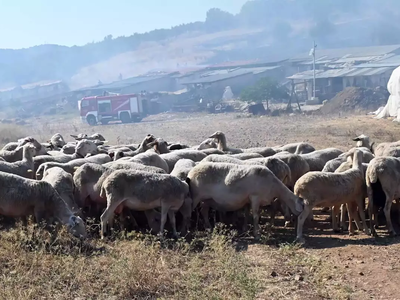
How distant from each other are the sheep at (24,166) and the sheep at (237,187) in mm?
3505

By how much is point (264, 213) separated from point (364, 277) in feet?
14.2

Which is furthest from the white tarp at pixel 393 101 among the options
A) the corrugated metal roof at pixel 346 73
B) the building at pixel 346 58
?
the building at pixel 346 58

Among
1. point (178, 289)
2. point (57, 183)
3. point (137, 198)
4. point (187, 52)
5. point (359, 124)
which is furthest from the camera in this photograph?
point (187, 52)

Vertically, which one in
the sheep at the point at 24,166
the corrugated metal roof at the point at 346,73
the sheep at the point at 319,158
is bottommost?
the corrugated metal roof at the point at 346,73

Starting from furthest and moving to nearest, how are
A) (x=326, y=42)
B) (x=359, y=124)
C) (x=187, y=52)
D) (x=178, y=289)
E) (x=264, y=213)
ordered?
1. (x=187, y=52)
2. (x=326, y=42)
3. (x=359, y=124)
4. (x=264, y=213)
5. (x=178, y=289)

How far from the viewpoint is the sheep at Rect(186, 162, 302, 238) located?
946 cm

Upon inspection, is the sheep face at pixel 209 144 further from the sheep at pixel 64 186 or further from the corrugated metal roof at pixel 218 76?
the corrugated metal roof at pixel 218 76

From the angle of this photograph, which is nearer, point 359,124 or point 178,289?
point 178,289

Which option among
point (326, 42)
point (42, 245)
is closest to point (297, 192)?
point (42, 245)

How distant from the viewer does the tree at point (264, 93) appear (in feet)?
172

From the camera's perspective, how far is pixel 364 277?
7.27 meters

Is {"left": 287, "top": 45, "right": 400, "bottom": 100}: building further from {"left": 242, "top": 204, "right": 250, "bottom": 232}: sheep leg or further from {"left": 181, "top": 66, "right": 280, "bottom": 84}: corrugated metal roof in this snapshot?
A: {"left": 242, "top": 204, "right": 250, "bottom": 232}: sheep leg

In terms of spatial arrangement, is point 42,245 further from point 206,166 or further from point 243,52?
point 243,52

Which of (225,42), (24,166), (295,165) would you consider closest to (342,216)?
(295,165)
